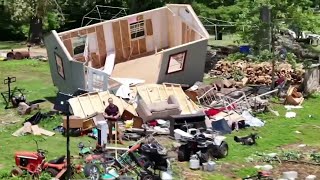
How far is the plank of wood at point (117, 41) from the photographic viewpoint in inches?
1096

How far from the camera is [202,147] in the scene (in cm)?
1606

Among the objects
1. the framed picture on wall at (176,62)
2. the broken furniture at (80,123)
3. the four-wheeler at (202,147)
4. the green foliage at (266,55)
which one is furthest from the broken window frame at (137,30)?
the four-wheeler at (202,147)

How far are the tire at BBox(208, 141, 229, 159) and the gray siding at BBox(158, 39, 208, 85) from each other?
8.48m

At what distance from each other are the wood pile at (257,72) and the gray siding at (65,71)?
8.11 metres

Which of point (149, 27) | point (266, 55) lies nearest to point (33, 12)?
point (149, 27)

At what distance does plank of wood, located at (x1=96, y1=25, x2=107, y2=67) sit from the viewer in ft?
89.0

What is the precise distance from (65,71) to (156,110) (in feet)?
16.8

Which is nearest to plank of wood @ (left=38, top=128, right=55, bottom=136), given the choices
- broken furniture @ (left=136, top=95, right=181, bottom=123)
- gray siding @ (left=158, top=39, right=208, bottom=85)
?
broken furniture @ (left=136, top=95, right=181, bottom=123)

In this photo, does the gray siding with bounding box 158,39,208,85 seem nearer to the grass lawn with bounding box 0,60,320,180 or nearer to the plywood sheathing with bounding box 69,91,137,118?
the plywood sheathing with bounding box 69,91,137,118

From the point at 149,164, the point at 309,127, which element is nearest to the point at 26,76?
the point at 309,127

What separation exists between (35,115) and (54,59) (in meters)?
4.89

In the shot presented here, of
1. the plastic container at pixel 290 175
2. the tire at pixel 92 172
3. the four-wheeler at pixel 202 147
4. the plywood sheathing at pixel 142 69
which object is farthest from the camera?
the plywood sheathing at pixel 142 69

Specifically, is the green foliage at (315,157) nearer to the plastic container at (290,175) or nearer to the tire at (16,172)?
the plastic container at (290,175)

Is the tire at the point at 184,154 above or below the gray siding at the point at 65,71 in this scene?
below
